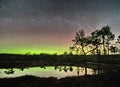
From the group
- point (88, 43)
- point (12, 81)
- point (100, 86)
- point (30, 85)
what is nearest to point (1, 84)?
point (12, 81)

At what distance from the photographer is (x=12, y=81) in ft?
61.6

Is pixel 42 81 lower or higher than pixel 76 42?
lower

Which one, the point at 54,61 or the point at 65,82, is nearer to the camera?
the point at 65,82

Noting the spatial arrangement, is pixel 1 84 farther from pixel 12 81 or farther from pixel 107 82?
pixel 107 82

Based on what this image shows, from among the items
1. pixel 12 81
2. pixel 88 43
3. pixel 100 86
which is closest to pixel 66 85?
pixel 100 86

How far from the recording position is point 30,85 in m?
17.6

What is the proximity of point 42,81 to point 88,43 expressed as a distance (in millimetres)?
88025

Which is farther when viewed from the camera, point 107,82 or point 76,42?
point 76,42

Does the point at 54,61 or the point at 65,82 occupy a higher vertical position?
the point at 65,82

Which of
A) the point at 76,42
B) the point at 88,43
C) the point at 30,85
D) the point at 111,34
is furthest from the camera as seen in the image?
the point at 76,42

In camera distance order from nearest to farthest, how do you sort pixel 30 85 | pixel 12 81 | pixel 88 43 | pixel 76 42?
pixel 30 85 < pixel 12 81 < pixel 88 43 < pixel 76 42

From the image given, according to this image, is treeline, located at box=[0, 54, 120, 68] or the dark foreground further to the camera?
treeline, located at box=[0, 54, 120, 68]

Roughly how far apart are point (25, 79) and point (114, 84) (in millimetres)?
7489

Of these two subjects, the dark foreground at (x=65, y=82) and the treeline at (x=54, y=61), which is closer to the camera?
the dark foreground at (x=65, y=82)
